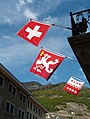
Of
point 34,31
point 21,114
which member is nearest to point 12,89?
point 21,114

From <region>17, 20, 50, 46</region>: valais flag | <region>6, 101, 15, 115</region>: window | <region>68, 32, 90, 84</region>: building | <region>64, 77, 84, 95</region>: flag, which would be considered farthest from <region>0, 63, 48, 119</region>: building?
<region>68, 32, 90, 84</region>: building

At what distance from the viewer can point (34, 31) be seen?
1245 centimetres

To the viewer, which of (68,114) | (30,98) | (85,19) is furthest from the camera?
(68,114)

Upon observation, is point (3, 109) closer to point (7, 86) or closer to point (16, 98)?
point (7, 86)

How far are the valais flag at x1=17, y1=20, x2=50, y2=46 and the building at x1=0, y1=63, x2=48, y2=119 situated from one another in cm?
1507

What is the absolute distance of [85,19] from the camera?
32.7ft

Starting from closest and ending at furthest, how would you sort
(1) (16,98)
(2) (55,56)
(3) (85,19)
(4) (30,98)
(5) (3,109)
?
(3) (85,19) → (2) (55,56) → (5) (3,109) → (1) (16,98) → (4) (30,98)

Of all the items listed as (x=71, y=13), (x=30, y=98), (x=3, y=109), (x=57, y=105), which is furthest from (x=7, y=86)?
(x=57, y=105)

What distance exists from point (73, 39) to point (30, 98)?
33.2 metres

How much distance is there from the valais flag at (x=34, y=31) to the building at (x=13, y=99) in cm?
1507

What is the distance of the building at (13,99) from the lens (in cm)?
2862

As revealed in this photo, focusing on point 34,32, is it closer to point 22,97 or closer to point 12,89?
point 12,89

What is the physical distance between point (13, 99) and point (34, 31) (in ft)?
69.3

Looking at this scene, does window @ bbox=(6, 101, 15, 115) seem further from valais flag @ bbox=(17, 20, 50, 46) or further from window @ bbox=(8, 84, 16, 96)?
valais flag @ bbox=(17, 20, 50, 46)
